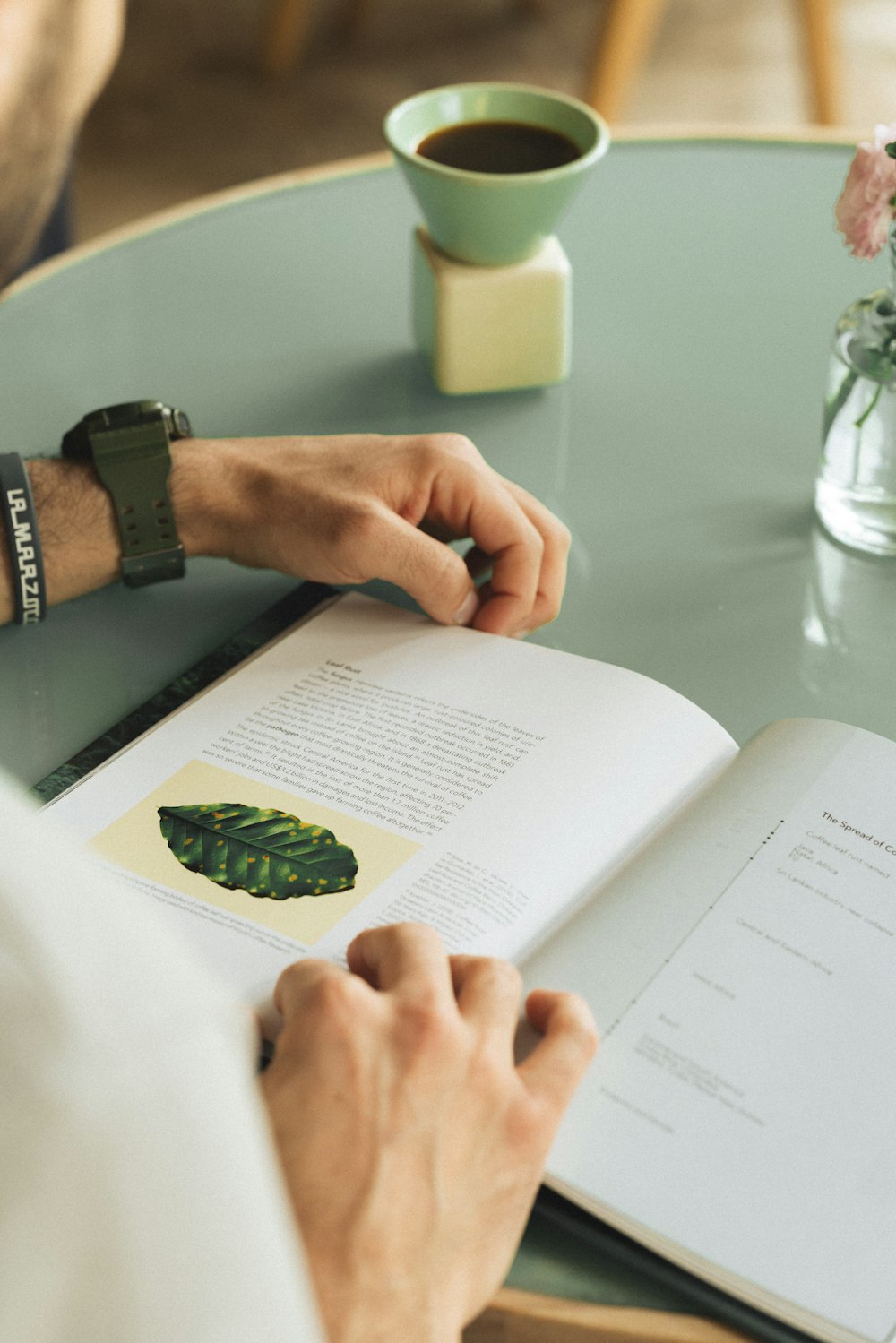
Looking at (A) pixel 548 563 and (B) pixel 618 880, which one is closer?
(B) pixel 618 880

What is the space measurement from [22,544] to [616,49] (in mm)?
1932

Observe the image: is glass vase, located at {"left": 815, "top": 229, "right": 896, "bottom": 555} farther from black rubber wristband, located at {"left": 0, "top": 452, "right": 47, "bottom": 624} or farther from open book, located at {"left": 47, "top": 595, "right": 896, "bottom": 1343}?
black rubber wristband, located at {"left": 0, "top": 452, "right": 47, "bottom": 624}

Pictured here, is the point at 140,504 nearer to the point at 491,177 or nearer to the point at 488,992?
the point at 491,177

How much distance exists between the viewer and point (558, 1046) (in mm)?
501

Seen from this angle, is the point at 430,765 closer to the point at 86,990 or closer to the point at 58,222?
the point at 86,990

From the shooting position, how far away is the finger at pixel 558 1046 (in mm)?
492

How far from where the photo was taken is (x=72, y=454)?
799 millimetres

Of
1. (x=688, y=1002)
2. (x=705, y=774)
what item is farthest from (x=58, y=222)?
(x=688, y=1002)

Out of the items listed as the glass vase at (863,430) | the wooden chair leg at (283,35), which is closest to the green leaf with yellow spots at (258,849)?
the glass vase at (863,430)

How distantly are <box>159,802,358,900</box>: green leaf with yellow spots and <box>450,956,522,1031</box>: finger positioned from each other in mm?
80

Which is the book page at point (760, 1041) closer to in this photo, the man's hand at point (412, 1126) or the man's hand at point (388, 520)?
the man's hand at point (412, 1126)

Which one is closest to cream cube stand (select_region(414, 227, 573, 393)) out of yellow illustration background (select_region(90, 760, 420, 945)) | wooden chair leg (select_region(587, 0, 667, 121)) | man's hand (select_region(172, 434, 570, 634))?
man's hand (select_region(172, 434, 570, 634))

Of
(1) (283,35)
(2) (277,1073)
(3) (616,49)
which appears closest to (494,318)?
(2) (277,1073)

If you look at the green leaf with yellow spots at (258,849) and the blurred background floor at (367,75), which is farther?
the blurred background floor at (367,75)
